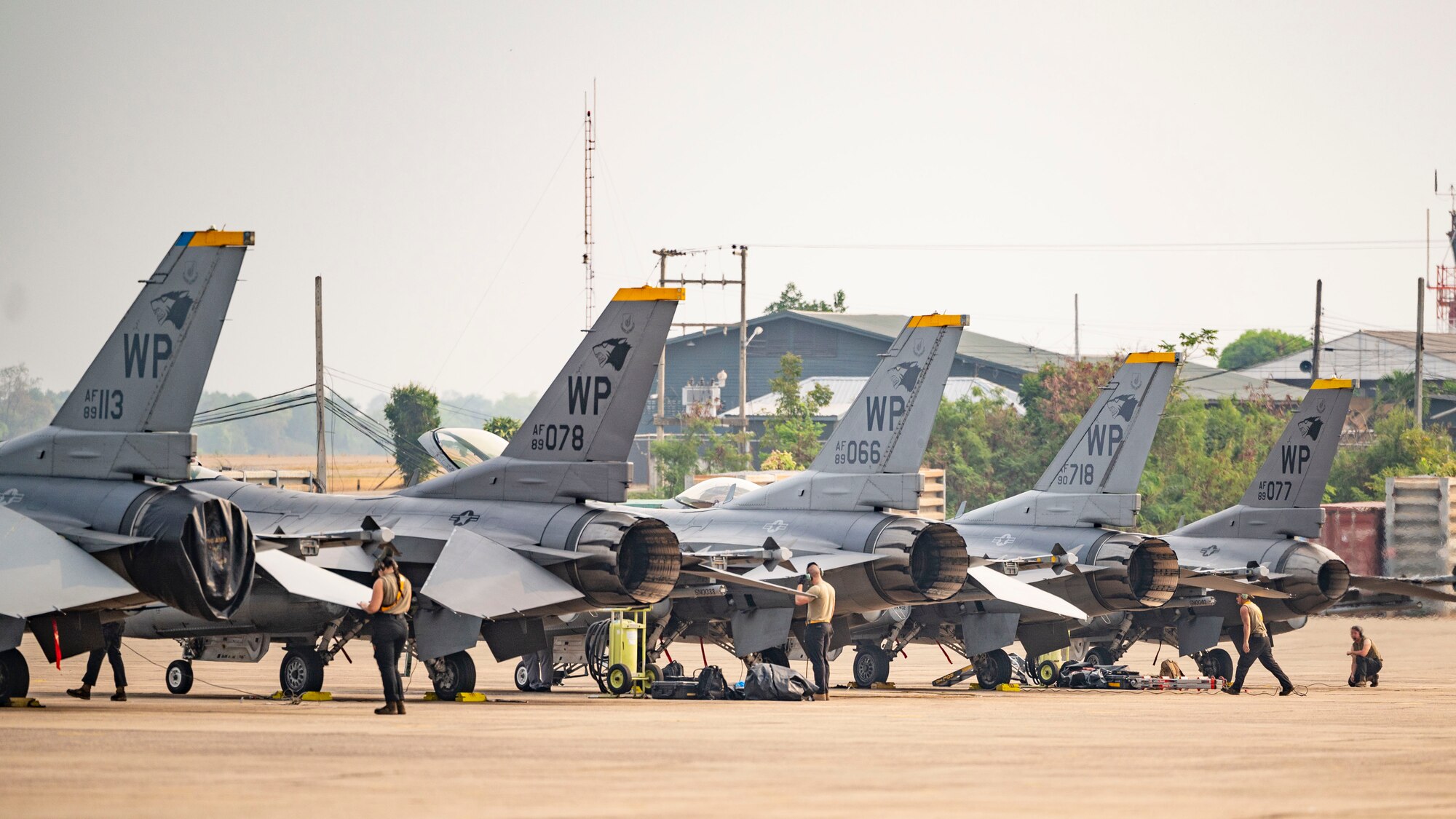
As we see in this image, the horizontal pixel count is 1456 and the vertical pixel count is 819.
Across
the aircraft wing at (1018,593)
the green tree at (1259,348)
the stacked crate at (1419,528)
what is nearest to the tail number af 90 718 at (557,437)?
the aircraft wing at (1018,593)

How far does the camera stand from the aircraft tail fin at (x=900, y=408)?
78.2 feet

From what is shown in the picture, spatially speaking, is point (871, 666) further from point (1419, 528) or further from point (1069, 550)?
point (1419, 528)

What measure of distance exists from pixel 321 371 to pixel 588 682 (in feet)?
54.5

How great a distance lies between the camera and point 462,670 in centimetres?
1933

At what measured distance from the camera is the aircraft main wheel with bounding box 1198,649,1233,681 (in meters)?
29.9

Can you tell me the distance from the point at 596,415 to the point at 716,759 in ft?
31.2

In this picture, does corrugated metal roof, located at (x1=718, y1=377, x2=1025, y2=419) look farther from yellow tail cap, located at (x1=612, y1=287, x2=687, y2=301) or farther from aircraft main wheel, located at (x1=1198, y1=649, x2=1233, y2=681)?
yellow tail cap, located at (x1=612, y1=287, x2=687, y2=301)

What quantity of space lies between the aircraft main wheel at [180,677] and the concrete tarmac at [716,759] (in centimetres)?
216

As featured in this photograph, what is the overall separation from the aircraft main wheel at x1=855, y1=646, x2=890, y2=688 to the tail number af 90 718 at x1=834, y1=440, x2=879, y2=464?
11.4 feet

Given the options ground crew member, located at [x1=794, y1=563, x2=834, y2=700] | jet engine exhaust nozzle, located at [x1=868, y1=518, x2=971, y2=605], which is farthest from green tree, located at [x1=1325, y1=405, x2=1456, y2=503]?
ground crew member, located at [x1=794, y1=563, x2=834, y2=700]

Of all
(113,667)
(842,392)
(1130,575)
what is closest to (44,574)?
(113,667)

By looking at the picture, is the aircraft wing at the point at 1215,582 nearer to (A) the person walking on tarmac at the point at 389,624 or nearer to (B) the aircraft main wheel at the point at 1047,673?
(B) the aircraft main wheel at the point at 1047,673

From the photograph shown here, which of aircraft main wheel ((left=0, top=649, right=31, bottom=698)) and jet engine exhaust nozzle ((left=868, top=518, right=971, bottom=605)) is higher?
jet engine exhaust nozzle ((left=868, top=518, right=971, bottom=605))

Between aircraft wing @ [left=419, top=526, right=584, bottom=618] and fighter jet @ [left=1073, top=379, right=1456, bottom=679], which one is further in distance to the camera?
fighter jet @ [left=1073, top=379, right=1456, bottom=679]
